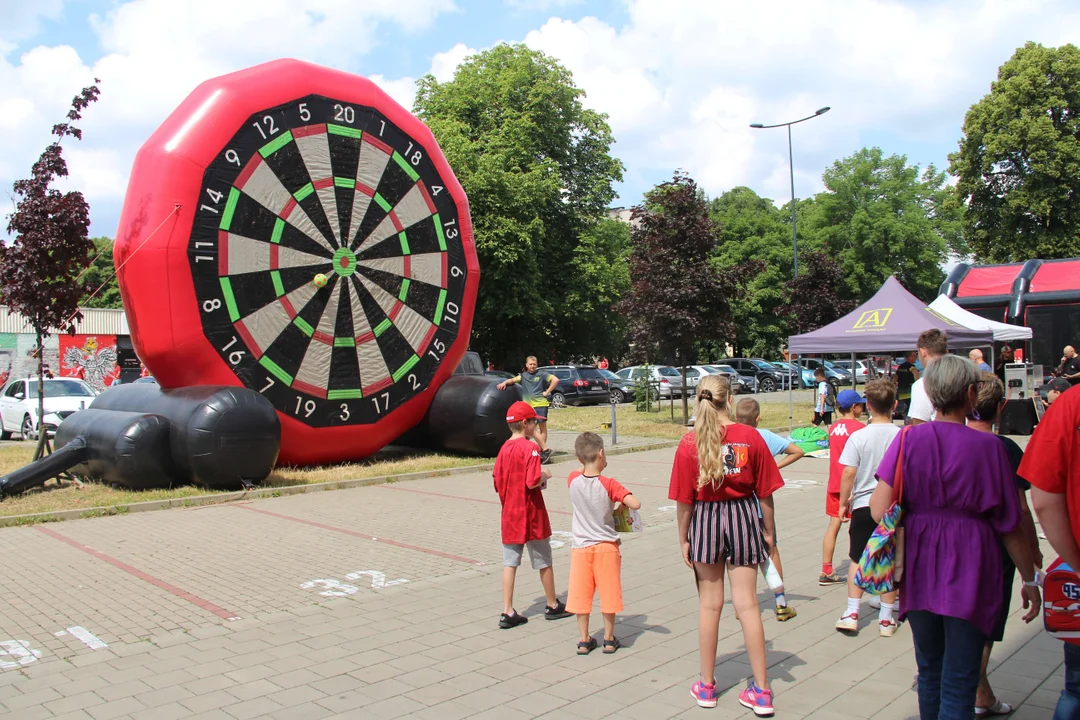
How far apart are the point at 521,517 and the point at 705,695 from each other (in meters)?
1.76

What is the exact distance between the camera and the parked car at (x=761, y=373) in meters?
38.7

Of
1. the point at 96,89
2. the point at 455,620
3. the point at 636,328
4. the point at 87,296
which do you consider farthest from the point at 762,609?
the point at 636,328

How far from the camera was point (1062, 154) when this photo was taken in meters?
31.4

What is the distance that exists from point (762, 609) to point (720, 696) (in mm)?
1725

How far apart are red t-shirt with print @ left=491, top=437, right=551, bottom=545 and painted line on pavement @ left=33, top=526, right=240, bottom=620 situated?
6.66 ft

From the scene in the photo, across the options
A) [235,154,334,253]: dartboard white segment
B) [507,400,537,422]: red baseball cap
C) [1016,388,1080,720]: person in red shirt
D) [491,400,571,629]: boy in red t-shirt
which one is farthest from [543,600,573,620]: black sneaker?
[235,154,334,253]: dartboard white segment

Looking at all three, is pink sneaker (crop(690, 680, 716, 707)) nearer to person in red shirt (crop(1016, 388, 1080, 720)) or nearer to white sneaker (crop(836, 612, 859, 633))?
white sneaker (crop(836, 612, 859, 633))

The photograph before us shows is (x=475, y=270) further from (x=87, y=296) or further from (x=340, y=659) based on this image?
(x=340, y=659)

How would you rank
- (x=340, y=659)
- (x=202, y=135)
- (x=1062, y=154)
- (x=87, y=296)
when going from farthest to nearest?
(x=1062, y=154), (x=87, y=296), (x=202, y=135), (x=340, y=659)

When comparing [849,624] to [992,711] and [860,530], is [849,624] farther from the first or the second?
[992,711]

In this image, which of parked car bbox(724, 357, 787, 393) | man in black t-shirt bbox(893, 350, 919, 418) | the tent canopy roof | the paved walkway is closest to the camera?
the paved walkway

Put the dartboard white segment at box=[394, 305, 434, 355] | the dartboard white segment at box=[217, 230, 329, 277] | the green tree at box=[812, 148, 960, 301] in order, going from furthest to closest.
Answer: the green tree at box=[812, 148, 960, 301]
the dartboard white segment at box=[394, 305, 434, 355]
the dartboard white segment at box=[217, 230, 329, 277]

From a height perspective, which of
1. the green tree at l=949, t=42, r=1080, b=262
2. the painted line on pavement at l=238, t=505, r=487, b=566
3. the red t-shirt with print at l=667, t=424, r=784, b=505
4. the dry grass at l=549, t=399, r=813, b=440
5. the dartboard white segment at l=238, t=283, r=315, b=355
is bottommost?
the dry grass at l=549, t=399, r=813, b=440

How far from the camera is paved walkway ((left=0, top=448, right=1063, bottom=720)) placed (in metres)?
4.33
